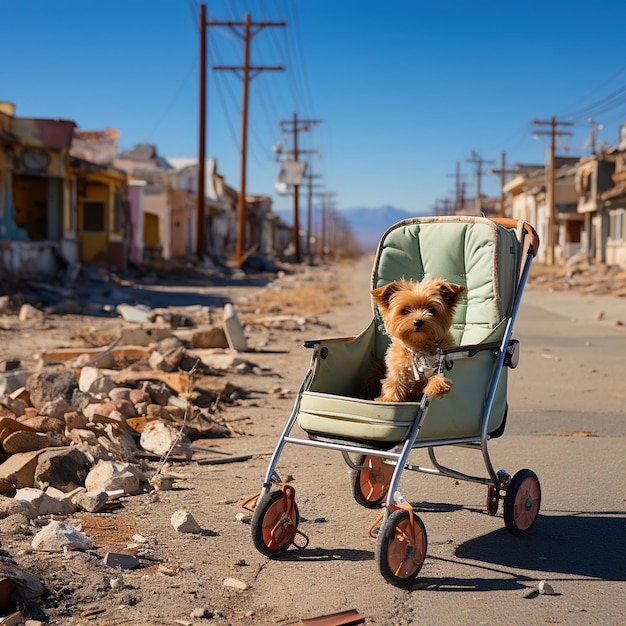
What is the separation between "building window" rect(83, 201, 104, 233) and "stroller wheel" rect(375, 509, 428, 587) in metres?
31.7

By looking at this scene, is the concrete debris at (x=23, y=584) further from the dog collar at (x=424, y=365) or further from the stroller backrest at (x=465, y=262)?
the stroller backrest at (x=465, y=262)

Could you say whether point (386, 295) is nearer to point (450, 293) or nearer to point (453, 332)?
point (450, 293)

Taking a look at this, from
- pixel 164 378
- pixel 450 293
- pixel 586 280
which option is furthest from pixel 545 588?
pixel 586 280

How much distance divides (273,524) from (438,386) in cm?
102

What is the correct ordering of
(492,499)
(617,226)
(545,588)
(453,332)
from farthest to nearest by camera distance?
(617,226)
(453,332)
(492,499)
(545,588)

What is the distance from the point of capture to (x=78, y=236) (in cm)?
3259

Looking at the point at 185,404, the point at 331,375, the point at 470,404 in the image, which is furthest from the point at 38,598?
the point at 185,404

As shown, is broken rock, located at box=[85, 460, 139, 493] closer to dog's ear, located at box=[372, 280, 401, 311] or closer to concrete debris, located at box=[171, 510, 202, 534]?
concrete debris, located at box=[171, 510, 202, 534]

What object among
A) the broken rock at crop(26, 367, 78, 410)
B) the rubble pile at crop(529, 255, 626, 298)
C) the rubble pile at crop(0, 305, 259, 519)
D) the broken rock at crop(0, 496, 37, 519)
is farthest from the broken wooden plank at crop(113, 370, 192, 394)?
the rubble pile at crop(529, 255, 626, 298)

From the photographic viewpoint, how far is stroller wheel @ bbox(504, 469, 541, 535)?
4.68 metres

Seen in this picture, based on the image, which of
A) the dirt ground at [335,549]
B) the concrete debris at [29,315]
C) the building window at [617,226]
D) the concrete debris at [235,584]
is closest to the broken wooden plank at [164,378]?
the dirt ground at [335,549]

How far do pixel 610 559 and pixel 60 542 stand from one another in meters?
2.60

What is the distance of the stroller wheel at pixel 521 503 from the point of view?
468 cm

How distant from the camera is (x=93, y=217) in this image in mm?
34375
